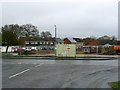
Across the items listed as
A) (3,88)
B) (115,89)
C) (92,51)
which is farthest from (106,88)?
(92,51)

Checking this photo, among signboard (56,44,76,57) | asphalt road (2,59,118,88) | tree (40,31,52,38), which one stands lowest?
asphalt road (2,59,118,88)

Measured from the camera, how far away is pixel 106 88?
12297 millimetres

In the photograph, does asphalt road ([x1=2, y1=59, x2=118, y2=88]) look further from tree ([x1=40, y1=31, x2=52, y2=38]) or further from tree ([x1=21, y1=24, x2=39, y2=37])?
tree ([x1=40, y1=31, x2=52, y2=38])

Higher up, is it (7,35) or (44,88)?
(7,35)

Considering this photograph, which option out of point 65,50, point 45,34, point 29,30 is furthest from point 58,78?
point 45,34

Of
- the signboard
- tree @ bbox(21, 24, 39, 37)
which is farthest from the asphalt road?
tree @ bbox(21, 24, 39, 37)

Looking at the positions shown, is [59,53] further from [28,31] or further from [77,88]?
[28,31]

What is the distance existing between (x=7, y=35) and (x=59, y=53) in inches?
1186

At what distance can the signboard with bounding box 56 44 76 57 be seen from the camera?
45.4 meters

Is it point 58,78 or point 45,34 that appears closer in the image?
point 58,78

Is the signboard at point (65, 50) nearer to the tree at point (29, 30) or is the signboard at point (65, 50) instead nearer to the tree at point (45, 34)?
the tree at point (29, 30)

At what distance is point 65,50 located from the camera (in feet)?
150

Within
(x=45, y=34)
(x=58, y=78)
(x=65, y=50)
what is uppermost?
(x=45, y=34)

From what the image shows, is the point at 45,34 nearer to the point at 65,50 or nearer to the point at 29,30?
the point at 29,30
